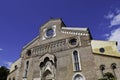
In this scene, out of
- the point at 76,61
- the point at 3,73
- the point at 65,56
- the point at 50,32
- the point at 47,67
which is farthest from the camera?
the point at 3,73

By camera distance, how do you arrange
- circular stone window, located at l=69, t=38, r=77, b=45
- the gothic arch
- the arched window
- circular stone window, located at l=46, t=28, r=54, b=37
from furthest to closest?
circular stone window, located at l=46, t=28, r=54, b=37 → circular stone window, located at l=69, t=38, r=77, b=45 → the gothic arch → the arched window

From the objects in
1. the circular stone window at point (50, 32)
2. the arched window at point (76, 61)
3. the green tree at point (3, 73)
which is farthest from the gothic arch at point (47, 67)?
the green tree at point (3, 73)

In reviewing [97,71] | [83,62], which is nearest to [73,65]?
[83,62]

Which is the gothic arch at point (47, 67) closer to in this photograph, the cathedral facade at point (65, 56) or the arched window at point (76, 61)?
the cathedral facade at point (65, 56)

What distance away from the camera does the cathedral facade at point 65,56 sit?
688 inches

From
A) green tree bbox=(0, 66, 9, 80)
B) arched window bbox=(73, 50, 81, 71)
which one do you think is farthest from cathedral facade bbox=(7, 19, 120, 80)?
green tree bbox=(0, 66, 9, 80)

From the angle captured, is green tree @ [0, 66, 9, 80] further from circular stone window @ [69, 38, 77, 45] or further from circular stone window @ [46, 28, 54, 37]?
circular stone window @ [69, 38, 77, 45]

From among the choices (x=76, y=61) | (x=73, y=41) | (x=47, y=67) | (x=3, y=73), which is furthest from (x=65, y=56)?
(x=3, y=73)

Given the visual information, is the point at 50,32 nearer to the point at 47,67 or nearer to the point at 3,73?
the point at 47,67

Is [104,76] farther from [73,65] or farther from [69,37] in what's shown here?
[69,37]

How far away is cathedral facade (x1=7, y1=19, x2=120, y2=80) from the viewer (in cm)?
1748

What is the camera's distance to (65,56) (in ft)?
66.5

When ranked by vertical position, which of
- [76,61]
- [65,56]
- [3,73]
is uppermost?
[65,56]

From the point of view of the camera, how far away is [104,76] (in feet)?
53.9
